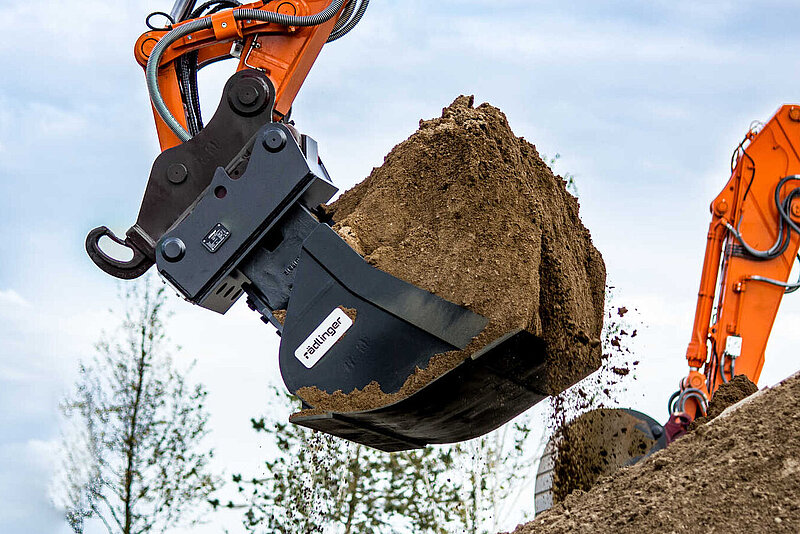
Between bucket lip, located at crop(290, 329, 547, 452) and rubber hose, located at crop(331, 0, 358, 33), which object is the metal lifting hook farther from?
rubber hose, located at crop(331, 0, 358, 33)

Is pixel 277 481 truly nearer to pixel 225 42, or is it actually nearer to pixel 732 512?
pixel 225 42

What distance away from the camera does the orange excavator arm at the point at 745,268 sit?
638 cm

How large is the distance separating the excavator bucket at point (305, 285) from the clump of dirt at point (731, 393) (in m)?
2.61

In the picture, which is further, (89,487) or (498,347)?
(89,487)

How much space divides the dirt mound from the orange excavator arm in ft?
8.19

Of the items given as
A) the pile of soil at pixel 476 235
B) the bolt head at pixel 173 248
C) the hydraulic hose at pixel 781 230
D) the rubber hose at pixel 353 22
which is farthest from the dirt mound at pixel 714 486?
the hydraulic hose at pixel 781 230

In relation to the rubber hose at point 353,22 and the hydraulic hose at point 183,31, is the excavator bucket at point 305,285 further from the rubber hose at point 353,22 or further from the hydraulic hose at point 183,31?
the rubber hose at point 353,22

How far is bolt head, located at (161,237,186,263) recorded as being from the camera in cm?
364

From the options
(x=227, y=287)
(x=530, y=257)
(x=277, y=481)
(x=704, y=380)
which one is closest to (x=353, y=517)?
(x=277, y=481)

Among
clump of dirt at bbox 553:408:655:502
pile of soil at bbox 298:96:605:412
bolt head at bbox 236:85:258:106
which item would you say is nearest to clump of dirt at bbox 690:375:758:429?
clump of dirt at bbox 553:408:655:502

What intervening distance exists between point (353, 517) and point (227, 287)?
5.02 metres

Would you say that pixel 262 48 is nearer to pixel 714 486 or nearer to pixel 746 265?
pixel 714 486

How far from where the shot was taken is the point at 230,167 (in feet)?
12.4

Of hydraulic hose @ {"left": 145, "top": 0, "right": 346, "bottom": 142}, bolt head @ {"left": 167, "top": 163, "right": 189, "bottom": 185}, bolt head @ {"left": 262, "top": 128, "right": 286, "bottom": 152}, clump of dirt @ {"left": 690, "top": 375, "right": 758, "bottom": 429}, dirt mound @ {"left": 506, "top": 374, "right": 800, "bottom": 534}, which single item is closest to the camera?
dirt mound @ {"left": 506, "top": 374, "right": 800, "bottom": 534}
